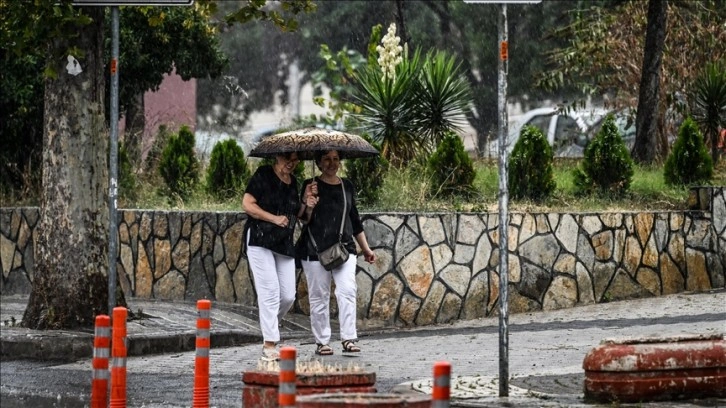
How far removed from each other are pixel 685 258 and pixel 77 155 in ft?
22.8

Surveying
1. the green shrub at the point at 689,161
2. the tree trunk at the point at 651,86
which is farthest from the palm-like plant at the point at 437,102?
the tree trunk at the point at 651,86

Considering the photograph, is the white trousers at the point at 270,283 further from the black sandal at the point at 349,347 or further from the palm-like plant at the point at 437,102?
the palm-like plant at the point at 437,102

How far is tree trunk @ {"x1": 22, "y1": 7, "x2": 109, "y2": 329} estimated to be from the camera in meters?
14.4

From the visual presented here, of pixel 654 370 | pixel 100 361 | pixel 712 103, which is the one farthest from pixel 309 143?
pixel 712 103

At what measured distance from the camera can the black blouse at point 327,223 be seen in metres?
12.6

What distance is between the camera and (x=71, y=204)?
14.4 m

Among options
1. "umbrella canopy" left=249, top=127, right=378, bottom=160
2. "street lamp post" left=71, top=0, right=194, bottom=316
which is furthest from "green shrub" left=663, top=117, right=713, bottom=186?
"street lamp post" left=71, top=0, right=194, bottom=316

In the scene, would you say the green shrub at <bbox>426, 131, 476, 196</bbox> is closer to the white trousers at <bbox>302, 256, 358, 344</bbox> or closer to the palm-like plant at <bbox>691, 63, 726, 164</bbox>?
the palm-like plant at <bbox>691, 63, 726, 164</bbox>

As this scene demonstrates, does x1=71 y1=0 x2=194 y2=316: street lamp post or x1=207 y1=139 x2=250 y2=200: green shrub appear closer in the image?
x1=71 y1=0 x2=194 y2=316: street lamp post

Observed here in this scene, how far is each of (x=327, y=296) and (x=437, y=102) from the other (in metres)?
6.43

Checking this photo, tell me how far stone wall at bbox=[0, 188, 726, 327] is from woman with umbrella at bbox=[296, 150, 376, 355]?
9.78 ft

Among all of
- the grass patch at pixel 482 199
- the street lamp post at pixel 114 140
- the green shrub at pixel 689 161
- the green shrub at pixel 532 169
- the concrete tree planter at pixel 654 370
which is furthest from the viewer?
the green shrub at pixel 689 161

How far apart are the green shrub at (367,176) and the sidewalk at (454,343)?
78.7 inches

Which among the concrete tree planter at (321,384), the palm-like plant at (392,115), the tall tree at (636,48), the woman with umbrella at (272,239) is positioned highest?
the tall tree at (636,48)
